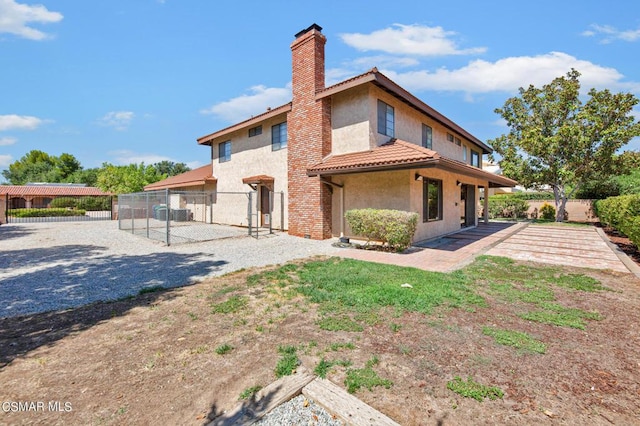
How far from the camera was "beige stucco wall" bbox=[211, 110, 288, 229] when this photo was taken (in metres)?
15.0

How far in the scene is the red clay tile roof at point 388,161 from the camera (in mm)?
8848

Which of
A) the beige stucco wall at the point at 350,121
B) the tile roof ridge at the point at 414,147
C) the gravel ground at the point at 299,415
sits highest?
the beige stucco wall at the point at 350,121

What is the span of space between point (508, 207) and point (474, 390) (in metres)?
28.4

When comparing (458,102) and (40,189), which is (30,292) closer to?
(458,102)

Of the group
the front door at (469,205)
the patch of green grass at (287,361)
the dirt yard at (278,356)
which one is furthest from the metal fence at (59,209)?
the front door at (469,205)

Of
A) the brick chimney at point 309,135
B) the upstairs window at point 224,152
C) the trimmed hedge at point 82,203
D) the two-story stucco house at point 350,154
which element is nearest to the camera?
the two-story stucco house at point 350,154

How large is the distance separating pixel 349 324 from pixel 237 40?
439 inches

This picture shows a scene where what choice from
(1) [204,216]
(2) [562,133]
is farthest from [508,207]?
(1) [204,216]

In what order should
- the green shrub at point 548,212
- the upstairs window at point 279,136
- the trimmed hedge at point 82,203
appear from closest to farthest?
the upstairs window at point 279,136, the green shrub at point 548,212, the trimmed hedge at point 82,203

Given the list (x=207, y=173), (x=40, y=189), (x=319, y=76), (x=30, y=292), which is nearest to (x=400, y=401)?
(x=30, y=292)

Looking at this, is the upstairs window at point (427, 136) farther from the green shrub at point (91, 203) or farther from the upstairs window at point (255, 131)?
the green shrub at point (91, 203)

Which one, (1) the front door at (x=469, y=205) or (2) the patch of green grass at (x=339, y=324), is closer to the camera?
(2) the patch of green grass at (x=339, y=324)

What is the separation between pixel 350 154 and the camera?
38.1 feet

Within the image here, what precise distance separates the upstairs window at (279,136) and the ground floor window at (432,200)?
7.01 m
